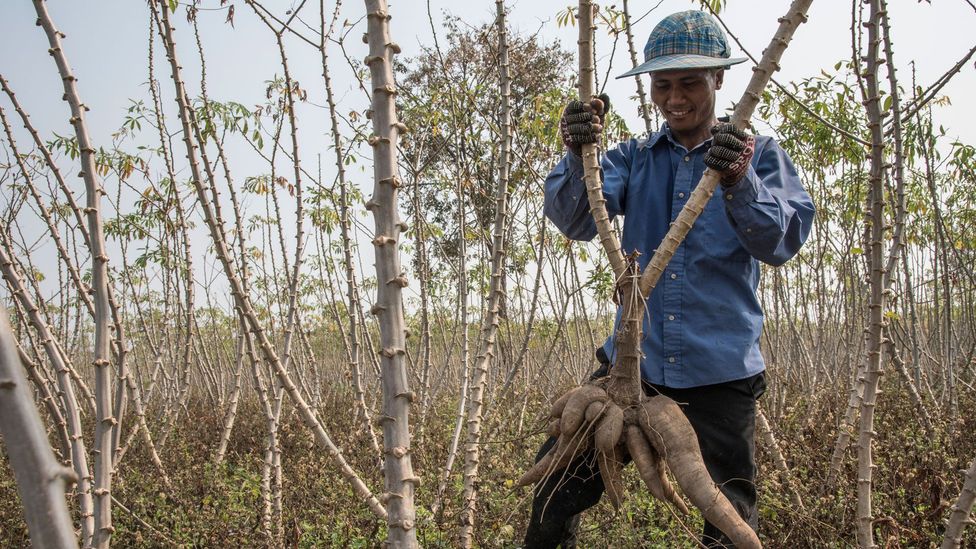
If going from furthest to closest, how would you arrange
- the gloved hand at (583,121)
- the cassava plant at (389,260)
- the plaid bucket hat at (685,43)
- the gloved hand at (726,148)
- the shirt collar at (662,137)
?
the shirt collar at (662,137)
the plaid bucket hat at (685,43)
the gloved hand at (583,121)
the gloved hand at (726,148)
the cassava plant at (389,260)

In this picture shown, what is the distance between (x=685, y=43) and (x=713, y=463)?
3.61 feet

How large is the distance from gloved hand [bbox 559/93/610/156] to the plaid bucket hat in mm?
205

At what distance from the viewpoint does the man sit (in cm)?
187

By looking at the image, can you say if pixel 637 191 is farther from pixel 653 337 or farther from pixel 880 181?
pixel 880 181

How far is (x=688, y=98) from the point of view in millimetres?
1893

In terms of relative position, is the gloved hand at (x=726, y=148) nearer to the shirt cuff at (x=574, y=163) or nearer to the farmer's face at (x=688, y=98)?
the farmer's face at (x=688, y=98)

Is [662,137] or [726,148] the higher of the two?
[662,137]

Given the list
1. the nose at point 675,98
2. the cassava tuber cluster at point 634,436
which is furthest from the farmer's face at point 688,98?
the cassava tuber cluster at point 634,436

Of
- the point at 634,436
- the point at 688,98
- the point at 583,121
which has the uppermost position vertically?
the point at 688,98

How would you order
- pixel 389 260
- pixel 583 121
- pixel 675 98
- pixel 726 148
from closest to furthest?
pixel 389 260 → pixel 726 148 → pixel 583 121 → pixel 675 98

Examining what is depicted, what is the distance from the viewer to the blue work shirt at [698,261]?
6.31 ft

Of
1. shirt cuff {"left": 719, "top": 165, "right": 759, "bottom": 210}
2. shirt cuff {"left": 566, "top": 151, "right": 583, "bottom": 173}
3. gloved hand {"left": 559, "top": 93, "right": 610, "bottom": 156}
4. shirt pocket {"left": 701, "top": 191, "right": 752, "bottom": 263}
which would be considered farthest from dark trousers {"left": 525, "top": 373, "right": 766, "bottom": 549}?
gloved hand {"left": 559, "top": 93, "right": 610, "bottom": 156}

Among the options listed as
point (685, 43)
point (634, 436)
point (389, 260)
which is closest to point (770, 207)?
point (685, 43)

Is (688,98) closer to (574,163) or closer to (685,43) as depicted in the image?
(685,43)
